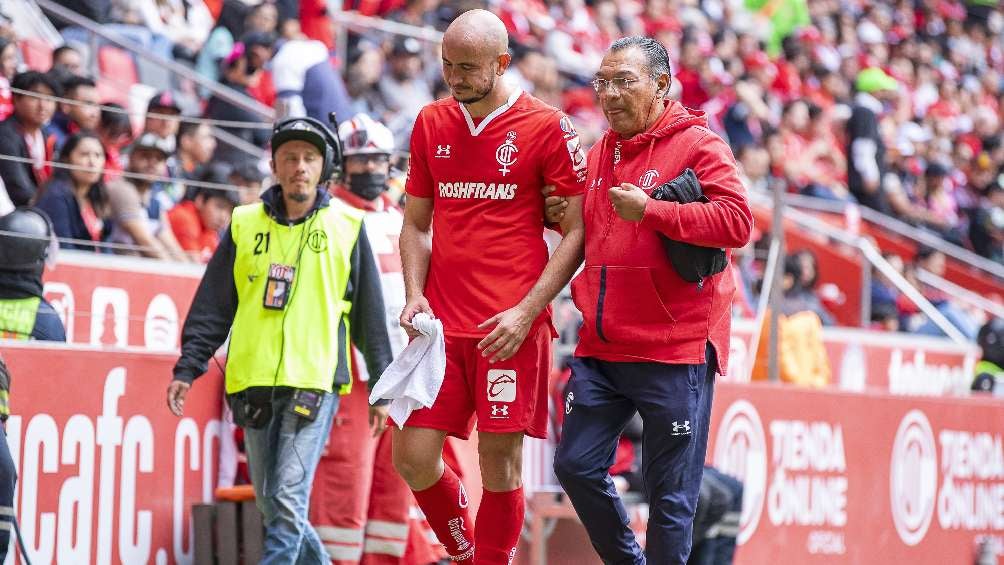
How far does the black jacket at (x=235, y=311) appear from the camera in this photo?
667cm

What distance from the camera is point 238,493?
290 inches

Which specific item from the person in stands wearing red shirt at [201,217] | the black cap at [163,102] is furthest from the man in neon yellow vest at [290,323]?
the black cap at [163,102]

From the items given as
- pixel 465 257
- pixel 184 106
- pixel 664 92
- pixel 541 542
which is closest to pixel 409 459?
pixel 465 257

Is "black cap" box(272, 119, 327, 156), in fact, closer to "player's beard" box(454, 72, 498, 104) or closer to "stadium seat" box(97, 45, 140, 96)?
"player's beard" box(454, 72, 498, 104)

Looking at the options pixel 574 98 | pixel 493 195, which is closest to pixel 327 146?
pixel 493 195

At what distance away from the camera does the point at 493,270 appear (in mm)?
5805

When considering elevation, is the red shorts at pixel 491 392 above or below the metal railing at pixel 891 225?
below

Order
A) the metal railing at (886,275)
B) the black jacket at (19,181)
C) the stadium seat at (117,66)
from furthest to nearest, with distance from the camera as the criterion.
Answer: the metal railing at (886,275), the stadium seat at (117,66), the black jacket at (19,181)

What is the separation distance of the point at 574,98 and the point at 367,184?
886 cm

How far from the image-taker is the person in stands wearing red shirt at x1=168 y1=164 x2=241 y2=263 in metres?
9.09

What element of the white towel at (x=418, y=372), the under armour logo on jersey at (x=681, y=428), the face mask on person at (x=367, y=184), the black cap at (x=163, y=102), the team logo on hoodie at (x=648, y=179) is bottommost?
the under armour logo on jersey at (x=681, y=428)

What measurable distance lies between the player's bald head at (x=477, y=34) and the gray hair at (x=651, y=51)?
44cm

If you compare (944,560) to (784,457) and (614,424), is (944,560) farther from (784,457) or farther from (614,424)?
(614,424)

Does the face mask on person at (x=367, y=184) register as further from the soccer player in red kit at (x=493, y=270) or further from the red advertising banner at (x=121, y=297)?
the soccer player in red kit at (x=493, y=270)
